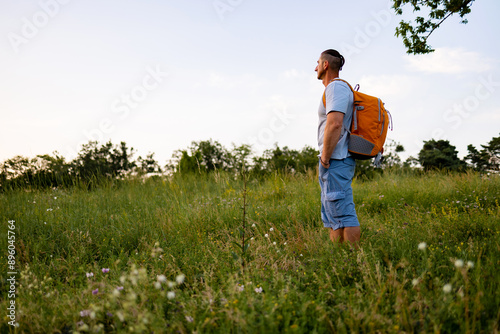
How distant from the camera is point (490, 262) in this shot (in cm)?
263

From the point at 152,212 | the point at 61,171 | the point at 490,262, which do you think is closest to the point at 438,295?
the point at 490,262

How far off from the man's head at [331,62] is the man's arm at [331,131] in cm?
65

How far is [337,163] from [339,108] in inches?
22.2

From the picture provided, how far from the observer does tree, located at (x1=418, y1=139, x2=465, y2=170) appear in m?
17.2

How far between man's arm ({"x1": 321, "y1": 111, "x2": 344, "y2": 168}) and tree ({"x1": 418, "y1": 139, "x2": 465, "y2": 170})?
52.8ft

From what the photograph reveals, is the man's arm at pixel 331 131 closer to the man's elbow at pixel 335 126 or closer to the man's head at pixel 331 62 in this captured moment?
the man's elbow at pixel 335 126

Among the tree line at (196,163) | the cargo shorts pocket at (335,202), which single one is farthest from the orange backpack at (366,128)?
the tree line at (196,163)

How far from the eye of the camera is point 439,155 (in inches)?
688

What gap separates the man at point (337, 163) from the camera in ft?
10.5

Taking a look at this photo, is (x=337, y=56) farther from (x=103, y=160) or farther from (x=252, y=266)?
(x=103, y=160)

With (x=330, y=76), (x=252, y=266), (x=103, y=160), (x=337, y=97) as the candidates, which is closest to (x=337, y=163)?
(x=337, y=97)

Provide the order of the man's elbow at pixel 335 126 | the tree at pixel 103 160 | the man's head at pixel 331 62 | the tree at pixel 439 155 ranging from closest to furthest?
the man's elbow at pixel 335 126, the man's head at pixel 331 62, the tree at pixel 103 160, the tree at pixel 439 155

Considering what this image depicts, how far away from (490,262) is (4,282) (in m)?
4.63

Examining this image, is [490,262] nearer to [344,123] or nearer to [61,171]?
[344,123]
